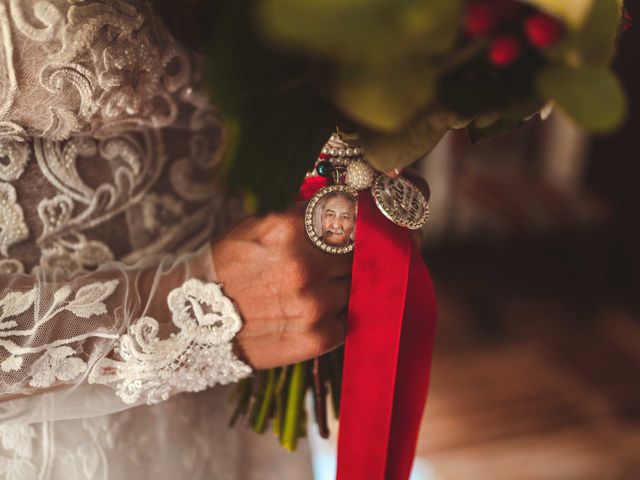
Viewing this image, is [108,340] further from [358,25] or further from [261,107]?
[358,25]

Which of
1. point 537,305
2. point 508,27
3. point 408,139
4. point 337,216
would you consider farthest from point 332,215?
point 537,305

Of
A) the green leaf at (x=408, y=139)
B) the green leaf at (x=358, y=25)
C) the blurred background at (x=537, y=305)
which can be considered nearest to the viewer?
the green leaf at (x=358, y=25)

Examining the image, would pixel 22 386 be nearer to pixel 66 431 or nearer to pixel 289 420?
pixel 66 431

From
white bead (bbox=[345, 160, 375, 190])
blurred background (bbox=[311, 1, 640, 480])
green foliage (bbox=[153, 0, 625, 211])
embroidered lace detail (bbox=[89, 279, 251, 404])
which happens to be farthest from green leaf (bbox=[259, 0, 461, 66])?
blurred background (bbox=[311, 1, 640, 480])

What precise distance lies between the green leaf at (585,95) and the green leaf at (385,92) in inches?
3.0

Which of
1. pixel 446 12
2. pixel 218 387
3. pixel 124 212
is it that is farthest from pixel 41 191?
pixel 446 12

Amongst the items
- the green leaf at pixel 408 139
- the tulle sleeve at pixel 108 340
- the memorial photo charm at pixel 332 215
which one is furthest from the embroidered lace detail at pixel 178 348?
the green leaf at pixel 408 139

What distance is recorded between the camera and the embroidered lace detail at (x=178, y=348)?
24.2 inches

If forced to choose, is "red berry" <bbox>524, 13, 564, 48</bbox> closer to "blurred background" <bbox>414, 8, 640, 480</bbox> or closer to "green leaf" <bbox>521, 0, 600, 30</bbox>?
"green leaf" <bbox>521, 0, 600, 30</bbox>

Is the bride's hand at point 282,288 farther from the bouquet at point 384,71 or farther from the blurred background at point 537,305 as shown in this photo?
the blurred background at point 537,305

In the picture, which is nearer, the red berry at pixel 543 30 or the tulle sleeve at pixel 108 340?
the red berry at pixel 543 30

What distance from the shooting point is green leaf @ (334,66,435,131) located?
0.36 metres

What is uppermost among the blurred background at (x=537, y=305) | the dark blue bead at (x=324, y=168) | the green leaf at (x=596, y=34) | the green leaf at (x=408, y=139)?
the blurred background at (x=537, y=305)

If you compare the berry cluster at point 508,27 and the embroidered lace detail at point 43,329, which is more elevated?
the berry cluster at point 508,27
